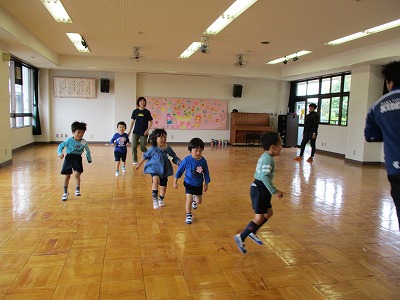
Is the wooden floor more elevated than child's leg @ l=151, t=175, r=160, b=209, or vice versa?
child's leg @ l=151, t=175, r=160, b=209

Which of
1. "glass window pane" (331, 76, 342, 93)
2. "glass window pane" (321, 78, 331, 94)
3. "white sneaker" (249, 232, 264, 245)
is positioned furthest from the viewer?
"glass window pane" (321, 78, 331, 94)

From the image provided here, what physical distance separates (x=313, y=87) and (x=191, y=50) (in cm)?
527

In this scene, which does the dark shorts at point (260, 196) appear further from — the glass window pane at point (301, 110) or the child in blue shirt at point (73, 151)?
the glass window pane at point (301, 110)

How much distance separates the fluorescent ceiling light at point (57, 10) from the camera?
552 cm

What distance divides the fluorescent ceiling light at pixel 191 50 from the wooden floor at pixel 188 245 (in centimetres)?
478

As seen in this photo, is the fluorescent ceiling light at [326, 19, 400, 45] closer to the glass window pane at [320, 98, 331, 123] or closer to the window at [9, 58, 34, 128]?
the glass window pane at [320, 98, 331, 123]

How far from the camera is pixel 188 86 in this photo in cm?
1280

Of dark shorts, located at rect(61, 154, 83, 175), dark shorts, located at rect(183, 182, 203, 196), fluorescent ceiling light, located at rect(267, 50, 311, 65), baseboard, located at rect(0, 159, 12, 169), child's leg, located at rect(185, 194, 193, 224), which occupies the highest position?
fluorescent ceiling light, located at rect(267, 50, 311, 65)

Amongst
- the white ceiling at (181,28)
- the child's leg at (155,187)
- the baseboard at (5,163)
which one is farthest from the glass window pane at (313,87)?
the baseboard at (5,163)

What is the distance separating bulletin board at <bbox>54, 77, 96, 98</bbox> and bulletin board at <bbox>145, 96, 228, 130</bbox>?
2.03m

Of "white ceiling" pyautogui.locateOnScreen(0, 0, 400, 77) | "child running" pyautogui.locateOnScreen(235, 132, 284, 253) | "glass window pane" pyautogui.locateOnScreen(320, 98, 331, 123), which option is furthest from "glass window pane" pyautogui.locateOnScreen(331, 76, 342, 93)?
"child running" pyautogui.locateOnScreen(235, 132, 284, 253)

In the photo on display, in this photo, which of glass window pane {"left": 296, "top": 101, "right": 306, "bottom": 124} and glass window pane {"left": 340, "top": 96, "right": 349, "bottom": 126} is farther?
glass window pane {"left": 296, "top": 101, "right": 306, "bottom": 124}

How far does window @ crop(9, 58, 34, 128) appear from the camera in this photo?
30.3 ft

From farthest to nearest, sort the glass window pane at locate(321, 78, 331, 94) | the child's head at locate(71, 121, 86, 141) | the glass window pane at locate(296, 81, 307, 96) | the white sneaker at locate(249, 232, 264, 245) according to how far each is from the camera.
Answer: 1. the glass window pane at locate(296, 81, 307, 96)
2. the glass window pane at locate(321, 78, 331, 94)
3. the child's head at locate(71, 121, 86, 141)
4. the white sneaker at locate(249, 232, 264, 245)
